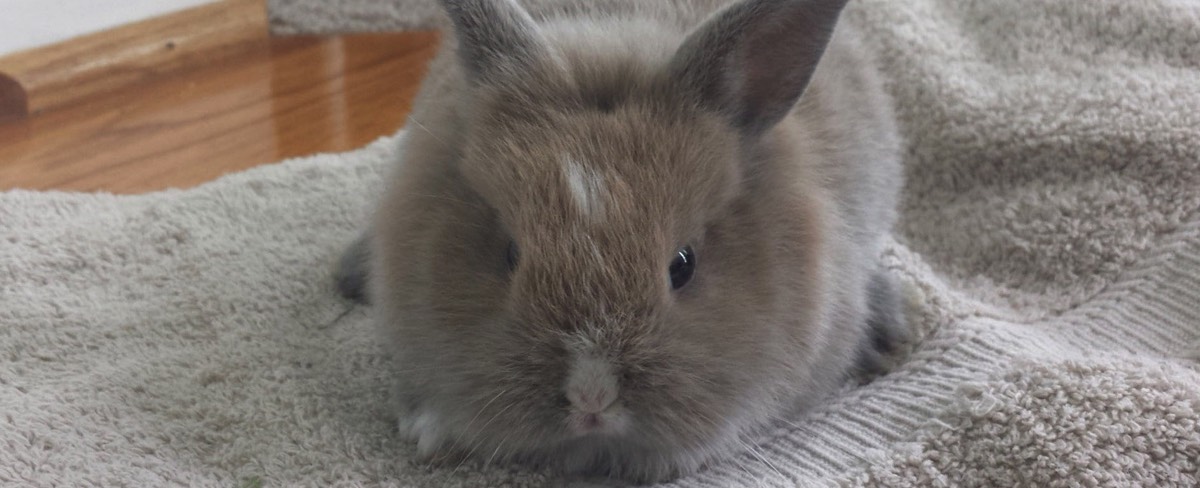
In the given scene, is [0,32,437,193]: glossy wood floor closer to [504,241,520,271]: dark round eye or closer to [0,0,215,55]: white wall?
[0,0,215,55]: white wall

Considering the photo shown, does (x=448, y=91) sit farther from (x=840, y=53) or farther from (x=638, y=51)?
(x=840, y=53)

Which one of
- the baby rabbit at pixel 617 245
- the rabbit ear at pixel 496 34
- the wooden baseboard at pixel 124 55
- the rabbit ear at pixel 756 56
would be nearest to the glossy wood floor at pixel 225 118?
the wooden baseboard at pixel 124 55

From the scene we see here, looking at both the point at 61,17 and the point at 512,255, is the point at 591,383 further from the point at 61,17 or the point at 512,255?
the point at 61,17

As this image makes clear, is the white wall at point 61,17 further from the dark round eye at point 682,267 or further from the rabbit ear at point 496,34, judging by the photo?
the dark round eye at point 682,267

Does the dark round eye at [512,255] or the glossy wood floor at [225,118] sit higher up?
the dark round eye at [512,255]

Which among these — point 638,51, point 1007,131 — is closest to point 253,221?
point 638,51

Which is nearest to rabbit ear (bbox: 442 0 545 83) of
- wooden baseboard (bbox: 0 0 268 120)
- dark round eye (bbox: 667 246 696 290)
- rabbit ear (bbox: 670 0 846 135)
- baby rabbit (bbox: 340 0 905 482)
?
baby rabbit (bbox: 340 0 905 482)

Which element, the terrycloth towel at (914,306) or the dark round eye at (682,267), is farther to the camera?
the terrycloth towel at (914,306)
